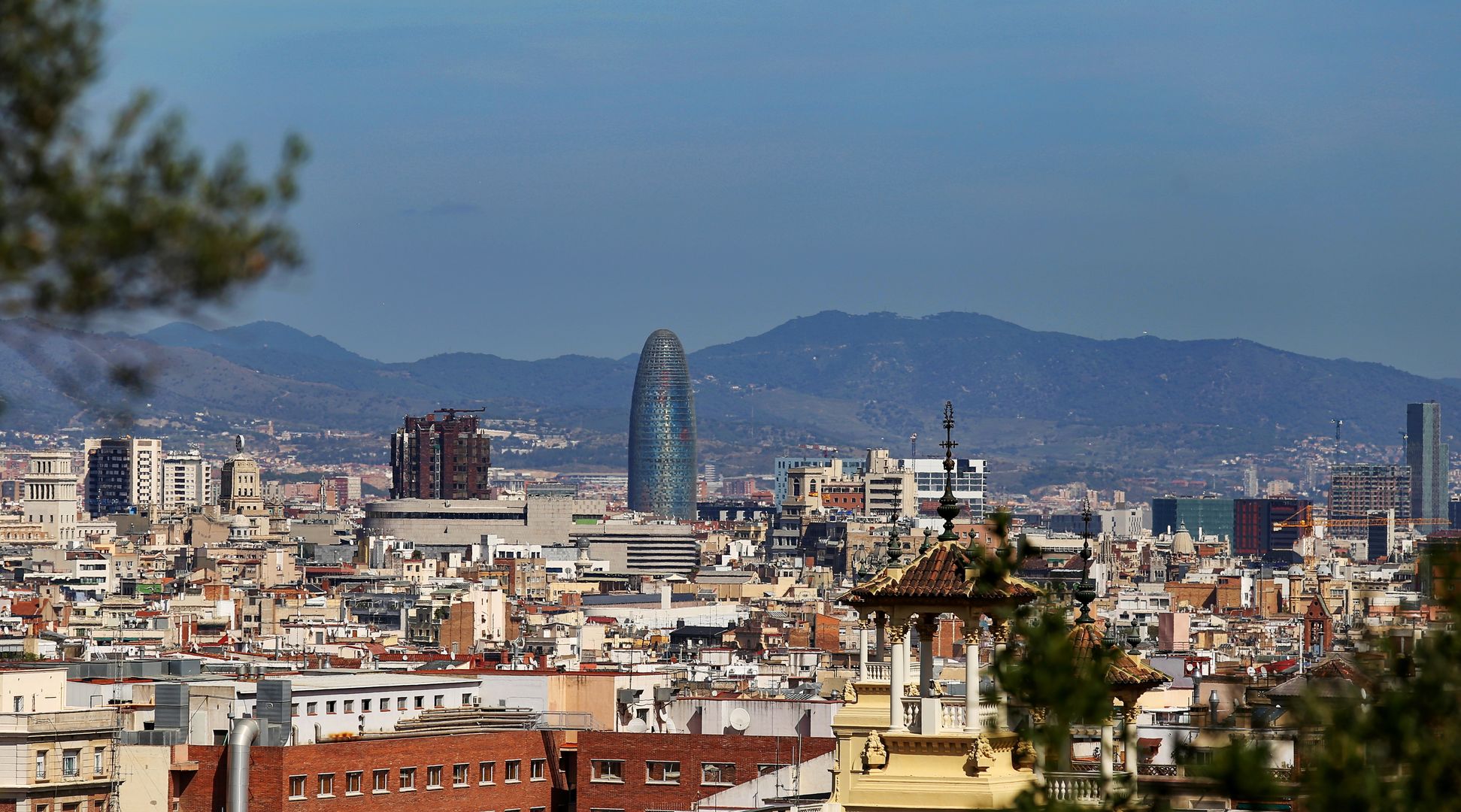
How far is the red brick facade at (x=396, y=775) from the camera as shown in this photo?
1954 inches

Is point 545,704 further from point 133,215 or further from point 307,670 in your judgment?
point 133,215

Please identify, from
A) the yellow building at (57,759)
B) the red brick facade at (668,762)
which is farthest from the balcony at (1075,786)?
the red brick facade at (668,762)

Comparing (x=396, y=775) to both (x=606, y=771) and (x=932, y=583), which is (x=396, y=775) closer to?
(x=606, y=771)

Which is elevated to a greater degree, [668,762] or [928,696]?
[928,696]

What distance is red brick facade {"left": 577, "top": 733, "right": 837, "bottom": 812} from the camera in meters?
50.8

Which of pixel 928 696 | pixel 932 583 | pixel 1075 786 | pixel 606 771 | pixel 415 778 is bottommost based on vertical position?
pixel 415 778

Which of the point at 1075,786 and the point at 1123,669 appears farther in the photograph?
the point at 1123,669

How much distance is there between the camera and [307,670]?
70.4m

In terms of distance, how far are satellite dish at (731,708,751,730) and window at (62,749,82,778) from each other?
12442 millimetres

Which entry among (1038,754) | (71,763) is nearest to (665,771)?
(71,763)

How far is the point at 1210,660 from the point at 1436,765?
251 feet

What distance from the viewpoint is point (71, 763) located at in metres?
48.0

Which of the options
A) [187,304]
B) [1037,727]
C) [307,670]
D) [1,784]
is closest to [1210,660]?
[307,670]

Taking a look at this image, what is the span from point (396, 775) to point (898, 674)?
31587 mm
